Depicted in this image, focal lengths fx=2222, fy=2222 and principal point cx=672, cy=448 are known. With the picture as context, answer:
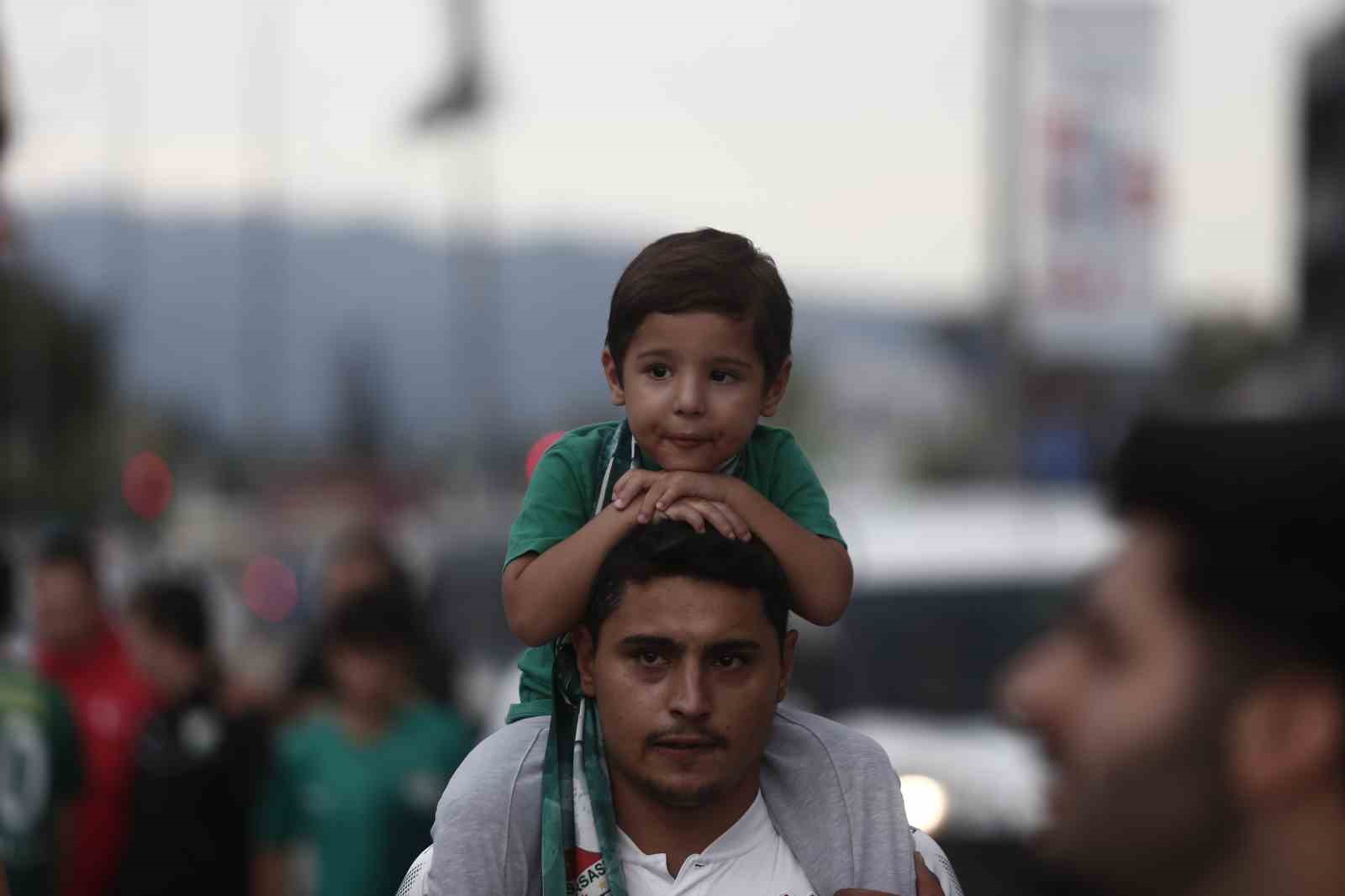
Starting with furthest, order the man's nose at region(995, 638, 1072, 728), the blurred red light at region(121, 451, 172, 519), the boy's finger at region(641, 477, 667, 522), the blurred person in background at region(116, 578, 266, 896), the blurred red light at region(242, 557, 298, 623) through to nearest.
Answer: the blurred red light at region(242, 557, 298, 623), the blurred red light at region(121, 451, 172, 519), the blurred person in background at region(116, 578, 266, 896), the boy's finger at region(641, 477, 667, 522), the man's nose at region(995, 638, 1072, 728)

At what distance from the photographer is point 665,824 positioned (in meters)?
3.18

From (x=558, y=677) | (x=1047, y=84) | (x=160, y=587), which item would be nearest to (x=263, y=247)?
(x=1047, y=84)

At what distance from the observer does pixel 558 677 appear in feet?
10.7

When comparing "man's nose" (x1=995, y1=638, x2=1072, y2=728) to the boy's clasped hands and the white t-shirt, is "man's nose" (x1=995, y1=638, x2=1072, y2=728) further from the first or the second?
the white t-shirt

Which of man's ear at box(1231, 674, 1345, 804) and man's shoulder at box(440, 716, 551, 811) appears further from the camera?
man's shoulder at box(440, 716, 551, 811)

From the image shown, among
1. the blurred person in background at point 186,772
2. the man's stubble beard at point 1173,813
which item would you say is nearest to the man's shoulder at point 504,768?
the man's stubble beard at point 1173,813

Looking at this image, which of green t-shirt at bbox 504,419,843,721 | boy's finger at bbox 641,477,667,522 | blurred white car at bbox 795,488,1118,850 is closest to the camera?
boy's finger at bbox 641,477,667,522

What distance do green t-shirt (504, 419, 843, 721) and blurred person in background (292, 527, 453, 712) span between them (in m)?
4.01

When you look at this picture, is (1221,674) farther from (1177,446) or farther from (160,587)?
(160,587)

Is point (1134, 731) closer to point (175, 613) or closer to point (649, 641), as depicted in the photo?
point (649, 641)

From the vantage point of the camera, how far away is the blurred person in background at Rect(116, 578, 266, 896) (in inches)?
289

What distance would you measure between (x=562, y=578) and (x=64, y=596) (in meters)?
5.06

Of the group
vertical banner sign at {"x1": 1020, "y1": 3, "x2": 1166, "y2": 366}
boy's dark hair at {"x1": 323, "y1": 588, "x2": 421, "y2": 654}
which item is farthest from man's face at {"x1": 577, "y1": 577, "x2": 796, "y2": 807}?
vertical banner sign at {"x1": 1020, "y1": 3, "x2": 1166, "y2": 366}

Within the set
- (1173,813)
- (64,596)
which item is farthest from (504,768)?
(64,596)
